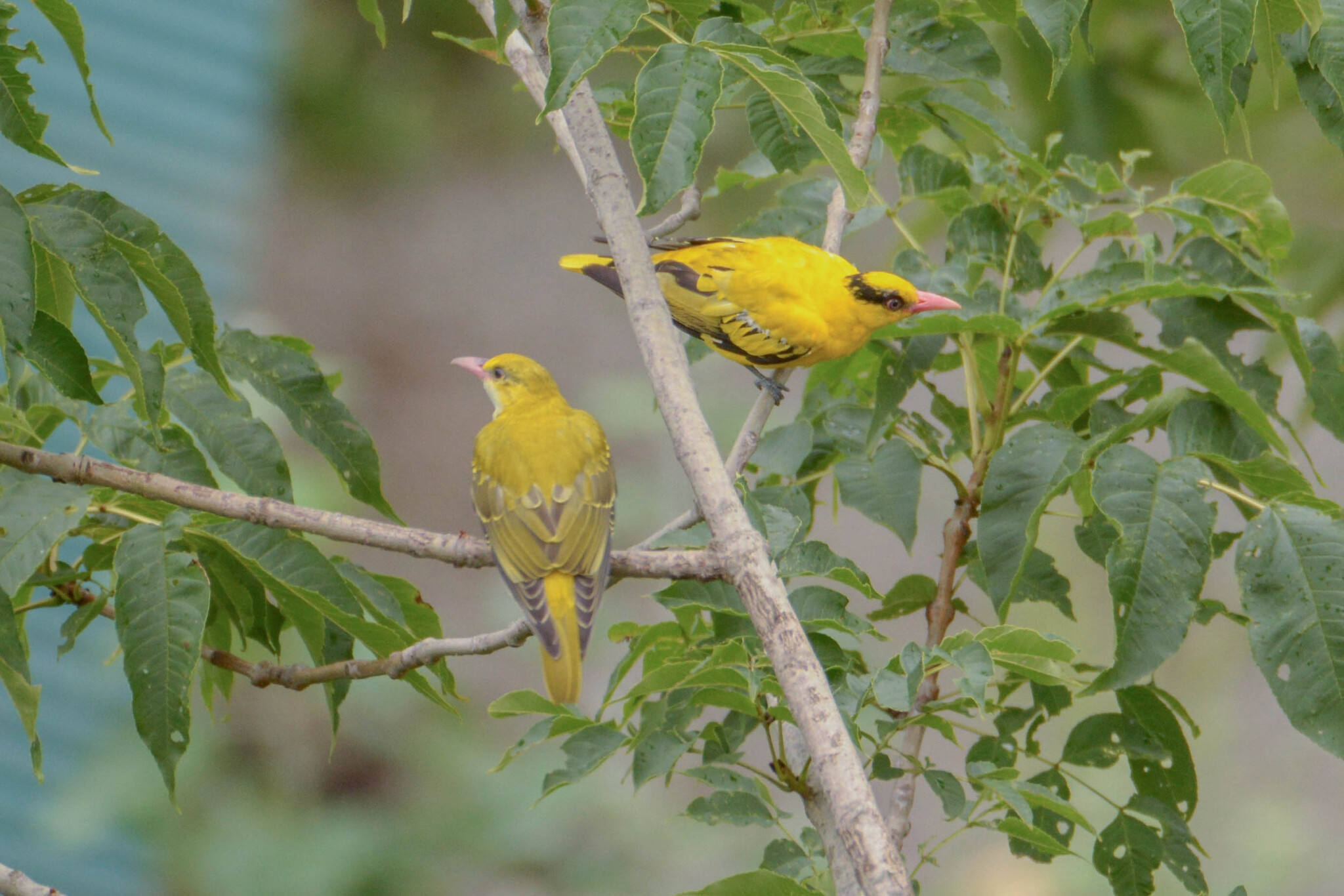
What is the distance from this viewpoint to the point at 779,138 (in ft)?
5.90

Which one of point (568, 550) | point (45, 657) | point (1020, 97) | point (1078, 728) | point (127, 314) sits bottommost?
point (45, 657)

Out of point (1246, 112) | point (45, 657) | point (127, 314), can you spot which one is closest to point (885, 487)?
point (127, 314)

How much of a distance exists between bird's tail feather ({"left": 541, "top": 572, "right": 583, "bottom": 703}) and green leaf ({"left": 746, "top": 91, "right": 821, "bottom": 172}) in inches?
31.2

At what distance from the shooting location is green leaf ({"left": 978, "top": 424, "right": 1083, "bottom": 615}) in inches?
63.2

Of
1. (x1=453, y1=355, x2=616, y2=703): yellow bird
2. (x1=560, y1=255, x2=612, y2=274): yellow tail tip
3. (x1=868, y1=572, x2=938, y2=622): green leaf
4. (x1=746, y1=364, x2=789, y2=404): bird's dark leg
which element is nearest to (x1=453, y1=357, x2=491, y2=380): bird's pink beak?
(x1=453, y1=355, x2=616, y2=703): yellow bird

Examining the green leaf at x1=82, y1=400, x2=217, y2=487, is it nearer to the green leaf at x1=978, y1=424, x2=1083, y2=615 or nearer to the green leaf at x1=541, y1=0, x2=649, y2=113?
the green leaf at x1=541, y1=0, x2=649, y2=113

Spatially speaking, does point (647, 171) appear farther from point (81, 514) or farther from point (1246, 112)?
point (1246, 112)

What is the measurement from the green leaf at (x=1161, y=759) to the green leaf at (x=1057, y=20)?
849 millimetres

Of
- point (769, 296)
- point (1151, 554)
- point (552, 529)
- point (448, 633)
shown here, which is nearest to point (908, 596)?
point (1151, 554)

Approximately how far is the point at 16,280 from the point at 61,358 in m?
0.17

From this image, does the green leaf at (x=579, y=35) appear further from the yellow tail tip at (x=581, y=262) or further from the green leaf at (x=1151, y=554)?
the yellow tail tip at (x=581, y=262)

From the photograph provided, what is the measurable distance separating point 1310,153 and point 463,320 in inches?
327

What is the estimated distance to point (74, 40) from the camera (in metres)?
1.42

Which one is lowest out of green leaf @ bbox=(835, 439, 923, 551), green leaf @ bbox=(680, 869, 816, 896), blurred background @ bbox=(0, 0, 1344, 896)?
blurred background @ bbox=(0, 0, 1344, 896)
